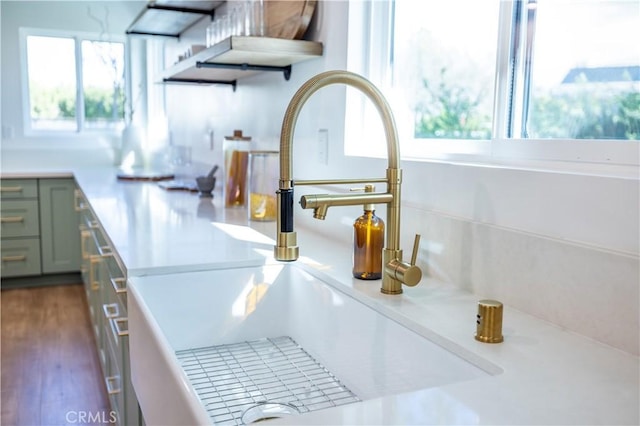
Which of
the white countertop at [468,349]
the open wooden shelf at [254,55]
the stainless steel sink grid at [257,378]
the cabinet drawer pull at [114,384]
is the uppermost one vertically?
the open wooden shelf at [254,55]

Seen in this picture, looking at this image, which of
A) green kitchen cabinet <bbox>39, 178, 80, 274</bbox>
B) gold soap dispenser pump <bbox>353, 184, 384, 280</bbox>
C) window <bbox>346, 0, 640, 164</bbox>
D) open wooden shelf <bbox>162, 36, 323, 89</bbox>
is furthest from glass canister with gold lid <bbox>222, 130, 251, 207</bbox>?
green kitchen cabinet <bbox>39, 178, 80, 274</bbox>

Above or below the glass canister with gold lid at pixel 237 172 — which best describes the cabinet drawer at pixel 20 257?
below

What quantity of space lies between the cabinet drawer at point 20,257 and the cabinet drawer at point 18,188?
1.09ft

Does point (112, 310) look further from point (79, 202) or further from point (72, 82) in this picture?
point (72, 82)

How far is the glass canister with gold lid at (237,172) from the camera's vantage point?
2.54m

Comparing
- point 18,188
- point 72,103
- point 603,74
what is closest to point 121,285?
point 603,74

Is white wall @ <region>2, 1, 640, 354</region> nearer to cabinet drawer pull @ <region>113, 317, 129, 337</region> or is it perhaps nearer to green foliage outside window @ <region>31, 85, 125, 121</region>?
cabinet drawer pull @ <region>113, 317, 129, 337</region>

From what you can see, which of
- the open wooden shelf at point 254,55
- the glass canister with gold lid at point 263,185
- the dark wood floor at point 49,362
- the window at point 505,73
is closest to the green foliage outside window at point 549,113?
the window at point 505,73

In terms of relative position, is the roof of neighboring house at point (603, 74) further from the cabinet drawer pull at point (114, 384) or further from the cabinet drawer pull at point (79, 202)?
the cabinet drawer pull at point (79, 202)

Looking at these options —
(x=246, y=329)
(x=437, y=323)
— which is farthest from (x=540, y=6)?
(x=246, y=329)

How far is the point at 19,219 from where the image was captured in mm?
4332

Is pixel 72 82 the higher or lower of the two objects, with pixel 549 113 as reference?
higher

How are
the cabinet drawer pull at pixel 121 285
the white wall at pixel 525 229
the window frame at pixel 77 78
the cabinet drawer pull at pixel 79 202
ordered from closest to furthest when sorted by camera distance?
1. the white wall at pixel 525 229
2. the cabinet drawer pull at pixel 121 285
3. the cabinet drawer pull at pixel 79 202
4. the window frame at pixel 77 78

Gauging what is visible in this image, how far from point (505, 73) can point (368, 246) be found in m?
0.49
